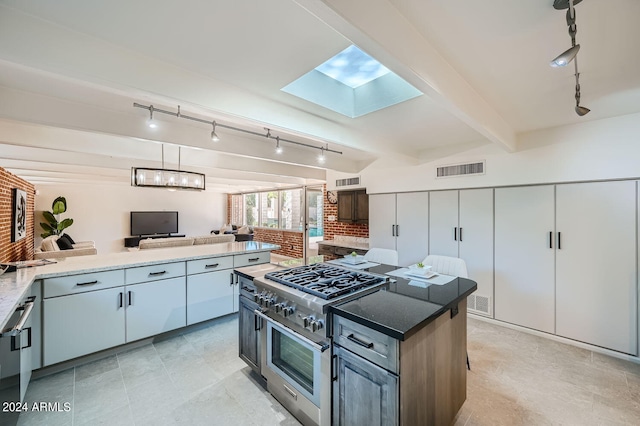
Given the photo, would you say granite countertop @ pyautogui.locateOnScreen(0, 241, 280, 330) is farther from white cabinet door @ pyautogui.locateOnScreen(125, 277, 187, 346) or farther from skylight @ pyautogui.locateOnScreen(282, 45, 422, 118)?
skylight @ pyautogui.locateOnScreen(282, 45, 422, 118)

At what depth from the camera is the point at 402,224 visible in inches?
176

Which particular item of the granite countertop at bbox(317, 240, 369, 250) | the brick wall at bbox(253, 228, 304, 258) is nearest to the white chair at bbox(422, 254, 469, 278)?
the granite countertop at bbox(317, 240, 369, 250)

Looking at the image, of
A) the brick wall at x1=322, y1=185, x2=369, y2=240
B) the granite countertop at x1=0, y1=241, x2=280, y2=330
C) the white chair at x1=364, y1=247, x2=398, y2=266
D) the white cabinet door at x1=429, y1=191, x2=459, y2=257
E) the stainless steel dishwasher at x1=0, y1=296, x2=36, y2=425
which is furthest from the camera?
→ the brick wall at x1=322, y1=185, x2=369, y2=240

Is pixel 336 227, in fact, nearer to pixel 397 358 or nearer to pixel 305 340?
pixel 305 340

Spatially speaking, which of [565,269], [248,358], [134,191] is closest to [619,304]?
[565,269]

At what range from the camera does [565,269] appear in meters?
3.06

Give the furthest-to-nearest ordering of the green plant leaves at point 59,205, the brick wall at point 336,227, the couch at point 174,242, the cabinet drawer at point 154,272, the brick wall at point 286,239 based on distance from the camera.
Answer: the brick wall at point 286,239, the green plant leaves at point 59,205, the brick wall at point 336,227, the couch at point 174,242, the cabinet drawer at point 154,272

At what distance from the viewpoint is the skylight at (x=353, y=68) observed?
2.10 meters

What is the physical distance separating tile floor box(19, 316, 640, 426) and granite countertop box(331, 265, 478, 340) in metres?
0.98

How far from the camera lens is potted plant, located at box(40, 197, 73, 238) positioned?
715 centimetres

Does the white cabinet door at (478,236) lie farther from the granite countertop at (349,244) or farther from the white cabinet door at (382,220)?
the granite countertop at (349,244)

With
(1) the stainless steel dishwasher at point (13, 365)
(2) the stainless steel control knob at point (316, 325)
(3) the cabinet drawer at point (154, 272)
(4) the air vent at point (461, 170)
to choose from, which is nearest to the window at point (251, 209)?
(3) the cabinet drawer at point (154, 272)

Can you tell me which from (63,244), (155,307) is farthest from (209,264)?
(63,244)

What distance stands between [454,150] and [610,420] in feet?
10.3
